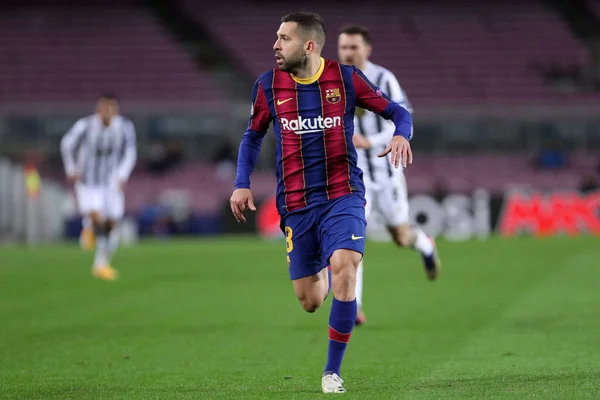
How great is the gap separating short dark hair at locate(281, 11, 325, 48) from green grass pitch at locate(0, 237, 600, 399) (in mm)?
1894

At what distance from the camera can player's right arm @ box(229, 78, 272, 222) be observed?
6.30 metres

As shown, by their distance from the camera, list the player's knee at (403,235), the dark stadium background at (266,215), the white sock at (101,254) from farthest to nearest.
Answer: the white sock at (101,254) < the player's knee at (403,235) < the dark stadium background at (266,215)

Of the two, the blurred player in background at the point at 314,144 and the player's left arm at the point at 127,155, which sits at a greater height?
the blurred player in background at the point at 314,144

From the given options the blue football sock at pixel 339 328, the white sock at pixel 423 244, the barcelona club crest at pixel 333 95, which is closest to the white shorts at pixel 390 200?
the white sock at pixel 423 244

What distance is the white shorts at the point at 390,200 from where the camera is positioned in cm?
967

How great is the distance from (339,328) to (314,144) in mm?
1027

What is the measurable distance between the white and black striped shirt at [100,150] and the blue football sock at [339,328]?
384 inches

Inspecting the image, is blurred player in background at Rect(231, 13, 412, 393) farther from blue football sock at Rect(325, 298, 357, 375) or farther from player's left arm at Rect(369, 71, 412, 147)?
player's left arm at Rect(369, 71, 412, 147)

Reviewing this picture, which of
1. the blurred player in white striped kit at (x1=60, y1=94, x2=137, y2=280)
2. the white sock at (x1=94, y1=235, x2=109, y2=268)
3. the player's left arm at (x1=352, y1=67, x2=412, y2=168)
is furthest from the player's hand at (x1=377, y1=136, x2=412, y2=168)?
the white sock at (x1=94, y1=235, x2=109, y2=268)

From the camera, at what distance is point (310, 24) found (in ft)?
20.4

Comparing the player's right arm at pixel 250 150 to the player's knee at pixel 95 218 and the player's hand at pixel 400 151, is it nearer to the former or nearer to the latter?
the player's hand at pixel 400 151

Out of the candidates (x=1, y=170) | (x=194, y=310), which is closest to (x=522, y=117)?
(x=1, y=170)

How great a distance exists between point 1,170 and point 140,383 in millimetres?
21685

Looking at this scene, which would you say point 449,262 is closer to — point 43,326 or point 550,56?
point 43,326
